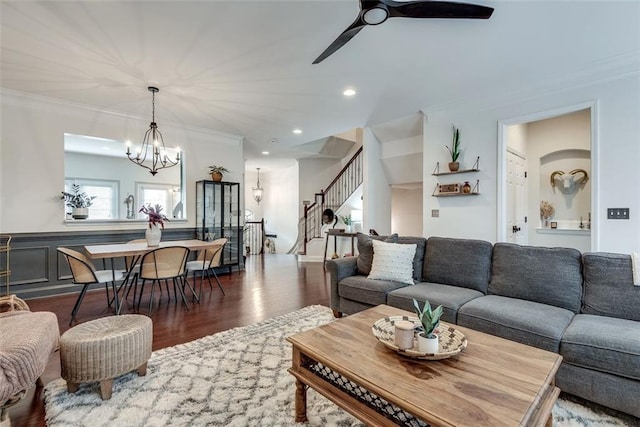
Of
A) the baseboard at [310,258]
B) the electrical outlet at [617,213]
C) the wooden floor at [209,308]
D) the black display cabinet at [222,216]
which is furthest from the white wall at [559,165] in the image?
the black display cabinet at [222,216]

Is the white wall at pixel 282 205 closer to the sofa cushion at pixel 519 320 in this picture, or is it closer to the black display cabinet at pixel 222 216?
the black display cabinet at pixel 222 216

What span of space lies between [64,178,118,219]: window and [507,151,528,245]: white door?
7864 millimetres

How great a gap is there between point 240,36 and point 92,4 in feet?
3.46

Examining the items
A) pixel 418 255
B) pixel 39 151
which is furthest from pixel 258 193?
pixel 418 255

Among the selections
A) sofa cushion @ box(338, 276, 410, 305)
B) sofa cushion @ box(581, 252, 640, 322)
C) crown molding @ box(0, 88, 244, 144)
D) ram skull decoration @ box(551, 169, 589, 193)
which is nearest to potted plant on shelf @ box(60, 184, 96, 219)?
crown molding @ box(0, 88, 244, 144)

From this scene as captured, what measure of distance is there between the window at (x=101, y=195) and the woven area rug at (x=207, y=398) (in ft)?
19.4

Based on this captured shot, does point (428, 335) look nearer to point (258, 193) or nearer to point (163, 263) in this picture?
point (163, 263)

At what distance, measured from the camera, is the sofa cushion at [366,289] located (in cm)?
288

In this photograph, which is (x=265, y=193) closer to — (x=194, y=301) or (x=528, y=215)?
(x=194, y=301)

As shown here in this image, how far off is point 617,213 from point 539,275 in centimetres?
150

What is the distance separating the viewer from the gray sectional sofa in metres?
1.72

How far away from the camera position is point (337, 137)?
7918mm

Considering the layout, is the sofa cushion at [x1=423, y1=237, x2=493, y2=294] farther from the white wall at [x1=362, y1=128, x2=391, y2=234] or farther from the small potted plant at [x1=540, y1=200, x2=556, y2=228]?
the small potted plant at [x1=540, y1=200, x2=556, y2=228]

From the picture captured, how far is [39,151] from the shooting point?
13.1ft
